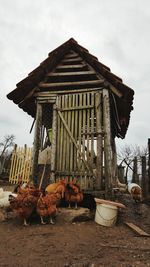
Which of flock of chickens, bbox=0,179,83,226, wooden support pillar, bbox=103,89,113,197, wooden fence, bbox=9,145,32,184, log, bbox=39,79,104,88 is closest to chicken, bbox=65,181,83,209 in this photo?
flock of chickens, bbox=0,179,83,226

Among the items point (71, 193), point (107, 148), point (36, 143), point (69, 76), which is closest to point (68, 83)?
point (69, 76)

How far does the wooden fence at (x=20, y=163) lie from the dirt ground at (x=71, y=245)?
10.9 meters

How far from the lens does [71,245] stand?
14.5ft

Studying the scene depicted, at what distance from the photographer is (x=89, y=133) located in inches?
306

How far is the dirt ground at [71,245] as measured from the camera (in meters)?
3.69

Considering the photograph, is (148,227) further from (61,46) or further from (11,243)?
(61,46)

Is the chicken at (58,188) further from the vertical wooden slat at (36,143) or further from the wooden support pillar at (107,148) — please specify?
the vertical wooden slat at (36,143)

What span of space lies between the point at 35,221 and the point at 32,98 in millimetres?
4853

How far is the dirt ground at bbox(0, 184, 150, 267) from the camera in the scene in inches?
145

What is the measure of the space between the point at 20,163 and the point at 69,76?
971 centimetres

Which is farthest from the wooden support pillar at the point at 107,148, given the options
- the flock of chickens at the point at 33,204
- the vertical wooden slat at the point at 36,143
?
the vertical wooden slat at the point at 36,143

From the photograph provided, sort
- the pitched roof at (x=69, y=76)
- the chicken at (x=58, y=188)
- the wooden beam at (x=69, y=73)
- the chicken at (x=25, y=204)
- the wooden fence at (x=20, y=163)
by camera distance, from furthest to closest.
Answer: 1. the wooden fence at (x=20, y=163)
2. the wooden beam at (x=69, y=73)
3. the pitched roof at (x=69, y=76)
4. the chicken at (x=58, y=188)
5. the chicken at (x=25, y=204)

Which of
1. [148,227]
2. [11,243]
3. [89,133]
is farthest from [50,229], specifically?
[89,133]

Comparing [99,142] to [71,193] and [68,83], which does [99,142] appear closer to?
[71,193]
